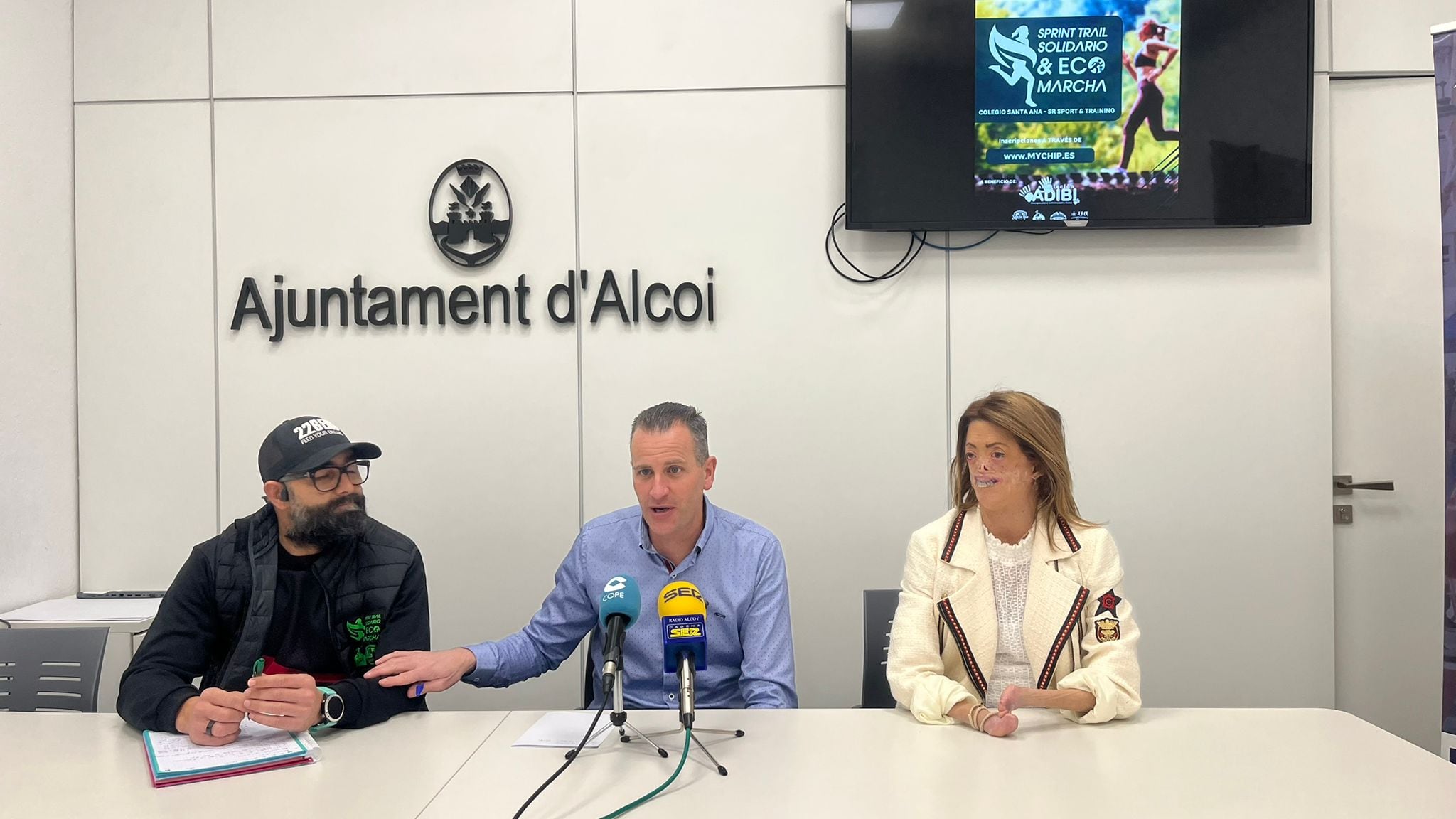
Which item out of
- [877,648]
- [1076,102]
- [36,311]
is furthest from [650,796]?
[36,311]

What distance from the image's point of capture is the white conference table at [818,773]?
1.68m

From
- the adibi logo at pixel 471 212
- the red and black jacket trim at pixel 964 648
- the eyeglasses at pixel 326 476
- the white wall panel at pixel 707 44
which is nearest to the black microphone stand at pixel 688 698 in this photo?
the red and black jacket trim at pixel 964 648

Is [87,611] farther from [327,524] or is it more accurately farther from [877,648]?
[877,648]

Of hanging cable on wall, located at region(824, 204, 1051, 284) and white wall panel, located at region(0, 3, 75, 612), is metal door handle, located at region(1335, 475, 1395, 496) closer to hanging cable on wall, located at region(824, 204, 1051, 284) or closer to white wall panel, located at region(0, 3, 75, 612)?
hanging cable on wall, located at region(824, 204, 1051, 284)

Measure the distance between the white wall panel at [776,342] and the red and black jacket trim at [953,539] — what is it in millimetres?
1211

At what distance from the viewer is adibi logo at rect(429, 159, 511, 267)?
12.3ft

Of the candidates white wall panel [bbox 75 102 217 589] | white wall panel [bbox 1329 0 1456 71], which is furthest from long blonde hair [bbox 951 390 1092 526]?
white wall panel [bbox 75 102 217 589]

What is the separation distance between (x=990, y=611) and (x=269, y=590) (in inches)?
71.0

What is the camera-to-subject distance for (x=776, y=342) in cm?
373

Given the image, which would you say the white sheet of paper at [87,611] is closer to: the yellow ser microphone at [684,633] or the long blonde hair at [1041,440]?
the yellow ser microphone at [684,633]

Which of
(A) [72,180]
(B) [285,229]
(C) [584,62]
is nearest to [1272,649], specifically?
(C) [584,62]

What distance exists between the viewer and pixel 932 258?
372 cm

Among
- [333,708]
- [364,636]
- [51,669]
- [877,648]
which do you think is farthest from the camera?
[877,648]

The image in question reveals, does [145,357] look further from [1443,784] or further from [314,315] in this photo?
[1443,784]
